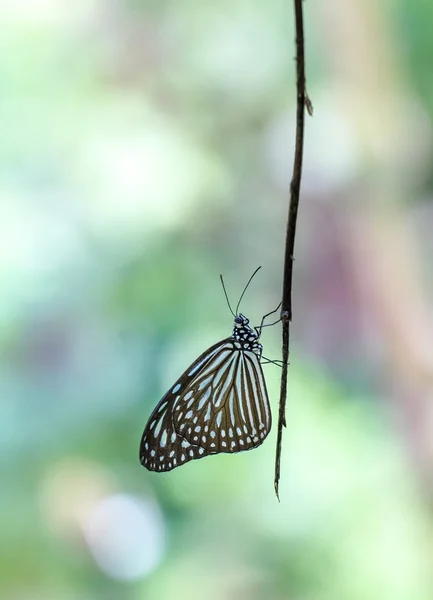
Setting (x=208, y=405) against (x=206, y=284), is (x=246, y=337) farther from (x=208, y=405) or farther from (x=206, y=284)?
(x=206, y=284)

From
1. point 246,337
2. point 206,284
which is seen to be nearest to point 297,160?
point 246,337

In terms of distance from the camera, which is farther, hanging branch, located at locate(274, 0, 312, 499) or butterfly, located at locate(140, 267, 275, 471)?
butterfly, located at locate(140, 267, 275, 471)

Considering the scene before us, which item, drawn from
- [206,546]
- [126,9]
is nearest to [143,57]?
[126,9]

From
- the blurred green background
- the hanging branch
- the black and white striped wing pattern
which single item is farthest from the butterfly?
the blurred green background

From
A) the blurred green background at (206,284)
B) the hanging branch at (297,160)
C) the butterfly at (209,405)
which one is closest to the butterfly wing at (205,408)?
the butterfly at (209,405)

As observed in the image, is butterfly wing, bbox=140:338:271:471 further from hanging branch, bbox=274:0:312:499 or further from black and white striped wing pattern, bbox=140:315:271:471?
hanging branch, bbox=274:0:312:499

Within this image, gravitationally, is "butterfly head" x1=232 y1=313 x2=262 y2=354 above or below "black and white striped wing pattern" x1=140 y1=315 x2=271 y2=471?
above

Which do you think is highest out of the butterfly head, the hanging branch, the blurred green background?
the blurred green background

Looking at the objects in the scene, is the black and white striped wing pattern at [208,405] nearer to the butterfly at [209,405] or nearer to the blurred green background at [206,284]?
the butterfly at [209,405]
